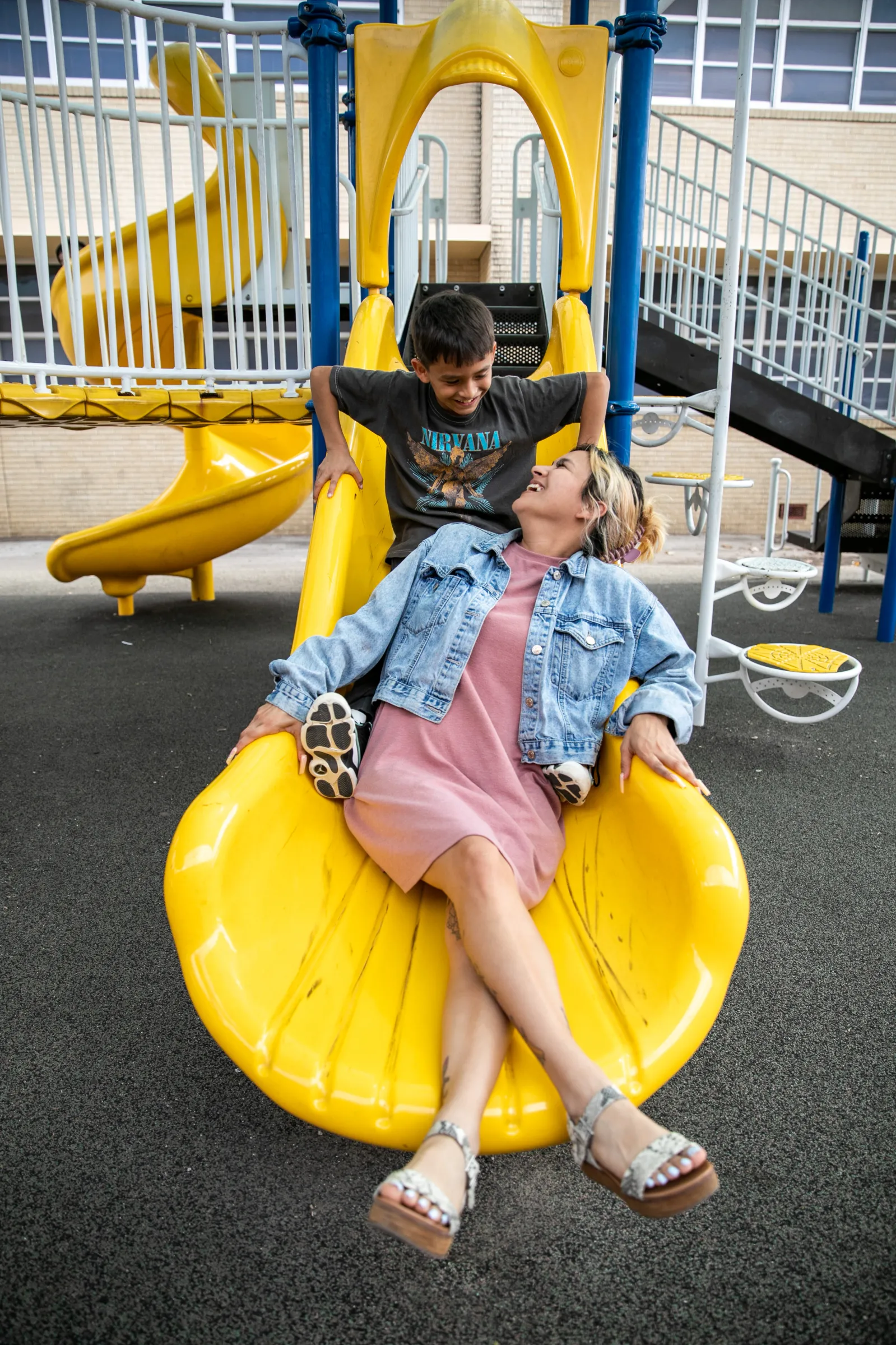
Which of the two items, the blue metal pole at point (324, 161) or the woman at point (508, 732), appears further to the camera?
the blue metal pole at point (324, 161)

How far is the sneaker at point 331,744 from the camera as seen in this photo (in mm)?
1507

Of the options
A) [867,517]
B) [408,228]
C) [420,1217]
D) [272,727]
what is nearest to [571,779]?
[272,727]

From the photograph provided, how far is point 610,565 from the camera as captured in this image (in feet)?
5.76

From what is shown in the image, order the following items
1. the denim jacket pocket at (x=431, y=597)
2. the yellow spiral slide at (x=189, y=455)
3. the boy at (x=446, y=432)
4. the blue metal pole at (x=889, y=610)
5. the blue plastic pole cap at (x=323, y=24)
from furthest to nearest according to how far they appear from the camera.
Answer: the blue metal pole at (x=889, y=610), the yellow spiral slide at (x=189, y=455), the blue plastic pole cap at (x=323, y=24), the boy at (x=446, y=432), the denim jacket pocket at (x=431, y=597)

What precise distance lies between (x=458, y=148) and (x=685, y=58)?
2515mm

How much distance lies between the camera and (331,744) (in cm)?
151

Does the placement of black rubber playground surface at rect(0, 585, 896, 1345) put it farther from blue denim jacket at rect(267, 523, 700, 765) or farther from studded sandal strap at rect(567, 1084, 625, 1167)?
blue denim jacket at rect(267, 523, 700, 765)

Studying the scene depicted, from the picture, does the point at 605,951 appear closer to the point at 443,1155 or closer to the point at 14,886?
the point at 443,1155

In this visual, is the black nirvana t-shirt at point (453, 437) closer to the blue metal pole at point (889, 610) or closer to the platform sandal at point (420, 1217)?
the platform sandal at point (420, 1217)

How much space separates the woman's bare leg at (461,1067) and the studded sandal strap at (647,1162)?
0.61ft

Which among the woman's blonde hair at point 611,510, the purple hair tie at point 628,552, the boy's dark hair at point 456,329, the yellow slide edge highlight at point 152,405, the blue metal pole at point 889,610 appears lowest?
the blue metal pole at point 889,610

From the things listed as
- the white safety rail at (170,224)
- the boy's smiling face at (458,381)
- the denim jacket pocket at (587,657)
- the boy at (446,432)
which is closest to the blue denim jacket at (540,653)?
the denim jacket pocket at (587,657)

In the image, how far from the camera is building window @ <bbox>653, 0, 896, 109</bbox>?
29.3 feet

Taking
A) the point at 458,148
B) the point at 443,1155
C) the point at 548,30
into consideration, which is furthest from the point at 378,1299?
the point at 458,148
